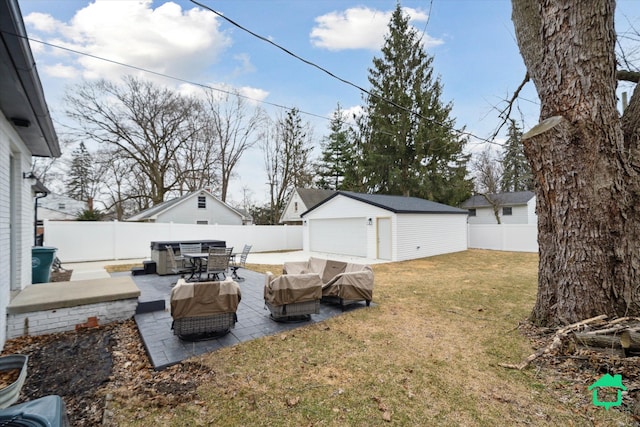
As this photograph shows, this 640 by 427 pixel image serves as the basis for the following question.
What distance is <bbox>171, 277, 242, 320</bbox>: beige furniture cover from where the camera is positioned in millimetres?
3680

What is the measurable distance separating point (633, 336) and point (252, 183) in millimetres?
30451

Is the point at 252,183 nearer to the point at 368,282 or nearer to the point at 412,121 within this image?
the point at 412,121

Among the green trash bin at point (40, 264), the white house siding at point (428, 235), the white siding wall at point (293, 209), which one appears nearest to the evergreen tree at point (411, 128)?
the white house siding at point (428, 235)

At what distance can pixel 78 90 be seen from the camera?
17766 mm

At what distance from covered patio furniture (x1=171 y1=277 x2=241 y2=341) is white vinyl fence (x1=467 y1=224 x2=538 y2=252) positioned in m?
15.9

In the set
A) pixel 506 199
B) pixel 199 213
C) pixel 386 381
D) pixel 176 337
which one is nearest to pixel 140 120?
pixel 199 213

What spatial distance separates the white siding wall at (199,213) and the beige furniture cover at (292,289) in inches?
722

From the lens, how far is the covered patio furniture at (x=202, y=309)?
12.1 feet

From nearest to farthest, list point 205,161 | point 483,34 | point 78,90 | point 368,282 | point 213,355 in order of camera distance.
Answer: point 213,355 → point 368,282 → point 483,34 → point 78,90 → point 205,161

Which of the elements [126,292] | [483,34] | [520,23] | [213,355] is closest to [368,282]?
[213,355]

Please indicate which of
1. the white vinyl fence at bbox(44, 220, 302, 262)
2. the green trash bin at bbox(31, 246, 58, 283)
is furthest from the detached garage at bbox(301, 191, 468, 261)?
the green trash bin at bbox(31, 246, 58, 283)

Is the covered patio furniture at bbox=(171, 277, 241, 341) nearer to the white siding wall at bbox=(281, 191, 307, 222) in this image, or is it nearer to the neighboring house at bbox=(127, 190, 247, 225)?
the neighboring house at bbox=(127, 190, 247, 225)

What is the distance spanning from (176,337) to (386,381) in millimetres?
2787
